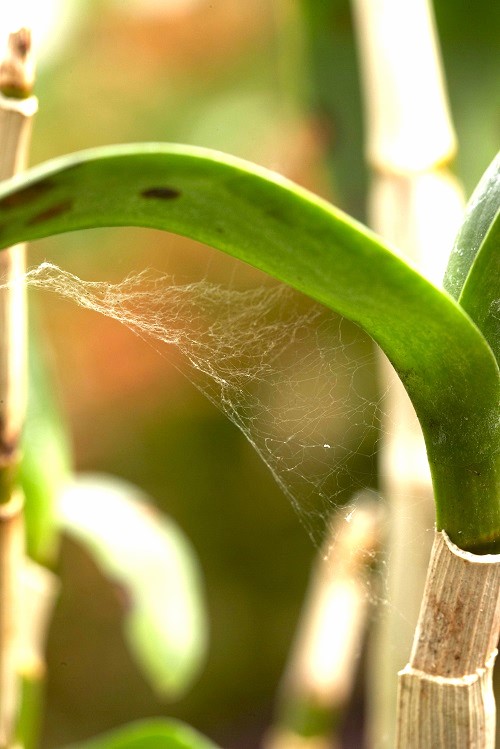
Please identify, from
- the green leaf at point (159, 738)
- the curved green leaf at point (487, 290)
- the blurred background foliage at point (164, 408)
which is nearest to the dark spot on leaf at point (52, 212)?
the curved green leaf at point (487, 290)

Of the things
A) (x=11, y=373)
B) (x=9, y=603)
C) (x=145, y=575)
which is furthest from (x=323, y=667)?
(x=11, y=373)

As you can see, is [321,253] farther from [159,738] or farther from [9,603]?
[159,738]

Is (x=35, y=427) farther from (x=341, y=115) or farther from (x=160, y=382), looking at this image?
(x=160, y=382)

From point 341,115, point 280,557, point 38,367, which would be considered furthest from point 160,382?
point 38,367

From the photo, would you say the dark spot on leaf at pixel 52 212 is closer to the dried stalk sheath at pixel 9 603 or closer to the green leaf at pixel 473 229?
the green leaf at pixel 473 229

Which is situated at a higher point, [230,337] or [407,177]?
[407,177]

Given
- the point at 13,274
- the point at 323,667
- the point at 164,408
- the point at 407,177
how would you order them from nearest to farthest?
the point at 13,274 < the point at 407,177 < the point at 323,667 < the point at 164,408

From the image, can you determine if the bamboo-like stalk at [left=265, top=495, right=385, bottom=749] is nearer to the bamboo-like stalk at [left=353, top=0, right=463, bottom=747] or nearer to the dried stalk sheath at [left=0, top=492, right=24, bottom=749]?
the bamboo-like stalk at [left=353, top=0, right=463, bottom=747]
